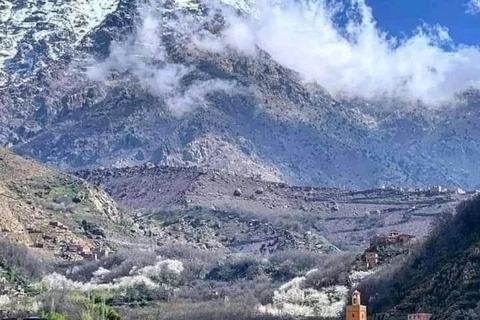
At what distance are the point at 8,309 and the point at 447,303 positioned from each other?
208 ft

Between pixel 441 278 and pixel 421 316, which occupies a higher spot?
pixel 441 278

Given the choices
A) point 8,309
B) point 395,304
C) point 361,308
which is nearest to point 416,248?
point 395,304

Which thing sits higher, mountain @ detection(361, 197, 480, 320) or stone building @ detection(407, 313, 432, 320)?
mountain @ detection(361, 197, 480, 320)

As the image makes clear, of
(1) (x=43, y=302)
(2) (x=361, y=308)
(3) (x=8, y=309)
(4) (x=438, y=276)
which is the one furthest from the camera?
(1) (x=43, y=302)

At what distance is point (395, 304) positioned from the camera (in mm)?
162250

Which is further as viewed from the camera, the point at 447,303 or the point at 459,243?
the point at 459,243

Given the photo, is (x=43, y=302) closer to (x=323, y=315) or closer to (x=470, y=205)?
(x=323, y=315)

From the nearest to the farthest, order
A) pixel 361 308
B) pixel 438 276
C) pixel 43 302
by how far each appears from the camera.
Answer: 1. pixel 361 308
2. pixel 438 276
3. pixel 43 302

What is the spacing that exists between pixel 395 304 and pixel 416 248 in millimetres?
21170

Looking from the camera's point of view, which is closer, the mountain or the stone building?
the stone building

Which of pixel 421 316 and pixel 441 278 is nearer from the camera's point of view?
pixel 421 316

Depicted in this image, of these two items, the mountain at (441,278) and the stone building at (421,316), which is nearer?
the stone building at (421,316)

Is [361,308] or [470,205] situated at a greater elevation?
[470,205]

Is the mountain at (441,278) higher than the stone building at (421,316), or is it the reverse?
the mountain at (441,278)
